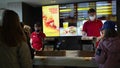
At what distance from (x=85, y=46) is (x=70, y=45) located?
2041 mm

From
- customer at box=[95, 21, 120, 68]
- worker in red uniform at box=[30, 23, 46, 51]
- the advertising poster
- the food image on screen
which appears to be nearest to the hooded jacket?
customer at box=[95, 21, 120, 68]

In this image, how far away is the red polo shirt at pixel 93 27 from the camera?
14.7 ft

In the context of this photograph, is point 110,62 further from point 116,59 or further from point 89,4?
point 89,4

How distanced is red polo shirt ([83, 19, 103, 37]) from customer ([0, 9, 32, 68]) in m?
2.55

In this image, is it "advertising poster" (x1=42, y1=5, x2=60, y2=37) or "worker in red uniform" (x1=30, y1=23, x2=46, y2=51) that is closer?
"worker in red uniform" (x1=30, y1=23, x2=46, y2=51)

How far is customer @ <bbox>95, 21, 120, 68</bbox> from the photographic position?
93.4 inches

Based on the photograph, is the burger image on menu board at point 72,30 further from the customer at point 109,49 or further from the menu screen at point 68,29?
the customer at point 109,49

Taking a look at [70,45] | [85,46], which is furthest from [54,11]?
[85,46]

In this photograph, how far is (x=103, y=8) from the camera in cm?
647

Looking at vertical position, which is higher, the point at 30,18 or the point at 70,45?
the point at 30,18

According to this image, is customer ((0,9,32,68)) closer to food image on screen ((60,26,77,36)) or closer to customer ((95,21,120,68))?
customer ((95,21,120,68))

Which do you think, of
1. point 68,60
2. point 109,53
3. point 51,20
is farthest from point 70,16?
point 109,53

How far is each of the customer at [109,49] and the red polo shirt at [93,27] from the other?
6.53 feet

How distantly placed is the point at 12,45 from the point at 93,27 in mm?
2612
